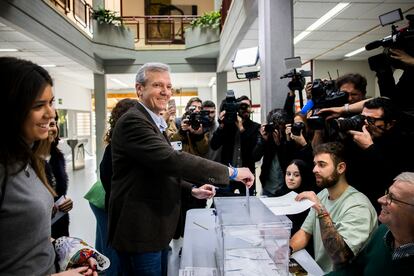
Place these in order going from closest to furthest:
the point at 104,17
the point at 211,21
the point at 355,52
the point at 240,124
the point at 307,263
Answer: the point at 307,263 → the point at 240,124 → the point at 355,52 → the point at 104,17 → the point at 211,21

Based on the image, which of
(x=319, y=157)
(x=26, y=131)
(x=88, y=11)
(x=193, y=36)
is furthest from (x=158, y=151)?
(x=88, y=11)

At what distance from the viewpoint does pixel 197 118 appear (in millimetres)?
2904

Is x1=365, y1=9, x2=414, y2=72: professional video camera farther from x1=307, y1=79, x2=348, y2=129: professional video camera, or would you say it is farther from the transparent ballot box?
the transparent ballot box

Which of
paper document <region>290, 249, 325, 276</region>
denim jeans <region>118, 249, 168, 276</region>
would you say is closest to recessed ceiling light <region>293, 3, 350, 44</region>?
paper document <region>290, 249, 325, 276</region>

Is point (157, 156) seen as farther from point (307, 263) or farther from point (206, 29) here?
point (206, 29)

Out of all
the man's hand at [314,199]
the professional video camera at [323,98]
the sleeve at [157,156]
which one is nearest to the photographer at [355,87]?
the professional video camera at [323,98]

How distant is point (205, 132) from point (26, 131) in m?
2.37

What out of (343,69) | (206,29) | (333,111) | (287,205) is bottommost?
(287,205)

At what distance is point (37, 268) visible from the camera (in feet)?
2.69

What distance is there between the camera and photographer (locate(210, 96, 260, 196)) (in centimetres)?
276

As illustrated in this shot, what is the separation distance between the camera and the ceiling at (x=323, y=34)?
4605mm

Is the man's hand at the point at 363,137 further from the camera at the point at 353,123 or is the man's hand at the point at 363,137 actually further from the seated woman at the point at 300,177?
the seated woman at the point at 300,177

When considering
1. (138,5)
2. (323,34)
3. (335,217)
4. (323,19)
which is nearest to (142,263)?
(335,217)

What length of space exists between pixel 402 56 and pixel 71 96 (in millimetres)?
11130
